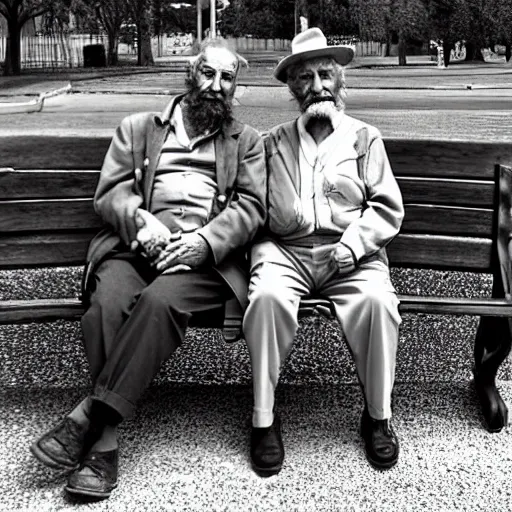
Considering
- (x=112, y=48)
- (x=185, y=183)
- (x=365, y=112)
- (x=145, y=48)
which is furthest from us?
(x=145, y=48)

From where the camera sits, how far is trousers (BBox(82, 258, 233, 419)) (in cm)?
345

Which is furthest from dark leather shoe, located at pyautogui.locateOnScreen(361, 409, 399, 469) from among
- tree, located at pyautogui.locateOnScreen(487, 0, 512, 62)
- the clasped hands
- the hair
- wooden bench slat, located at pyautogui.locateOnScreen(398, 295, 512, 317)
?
tree, located at pyautogui.locateOnScreen(487, 0, 512, 62)

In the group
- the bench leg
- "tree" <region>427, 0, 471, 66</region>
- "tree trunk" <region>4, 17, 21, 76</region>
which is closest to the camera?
the bench leg

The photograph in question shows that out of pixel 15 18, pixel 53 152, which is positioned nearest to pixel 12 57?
pixel 15 18

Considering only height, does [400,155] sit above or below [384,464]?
above

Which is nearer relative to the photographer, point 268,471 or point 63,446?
point 63,446

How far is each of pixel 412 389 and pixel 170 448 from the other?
4.10 feet

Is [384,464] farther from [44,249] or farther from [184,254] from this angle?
[44,249]

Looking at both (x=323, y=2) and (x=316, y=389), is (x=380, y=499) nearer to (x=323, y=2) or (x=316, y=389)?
(x=316, y=389)

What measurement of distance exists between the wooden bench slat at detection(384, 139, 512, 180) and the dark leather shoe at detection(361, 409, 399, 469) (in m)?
1.32

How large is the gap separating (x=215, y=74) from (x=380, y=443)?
65.3 inches

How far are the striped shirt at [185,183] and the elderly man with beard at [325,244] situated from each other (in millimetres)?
258

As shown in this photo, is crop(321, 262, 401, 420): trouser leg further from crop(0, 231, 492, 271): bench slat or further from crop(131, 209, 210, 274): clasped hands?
crop(0, 231, 492, 271): bench slat

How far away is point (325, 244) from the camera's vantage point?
402 cm
